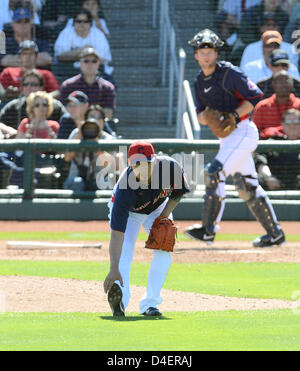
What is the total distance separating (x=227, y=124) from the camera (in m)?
10.1

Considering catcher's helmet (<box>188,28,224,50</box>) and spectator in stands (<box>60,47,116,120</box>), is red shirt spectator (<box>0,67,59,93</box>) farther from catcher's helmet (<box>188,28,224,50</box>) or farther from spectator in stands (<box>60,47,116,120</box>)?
catcher's helmet (<box>188,28,224,50</box>)

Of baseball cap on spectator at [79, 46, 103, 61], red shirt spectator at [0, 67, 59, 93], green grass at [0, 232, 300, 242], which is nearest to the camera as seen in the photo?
green grass at [0, 232, 300, 242]

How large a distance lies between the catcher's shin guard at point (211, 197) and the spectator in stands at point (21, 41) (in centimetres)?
571

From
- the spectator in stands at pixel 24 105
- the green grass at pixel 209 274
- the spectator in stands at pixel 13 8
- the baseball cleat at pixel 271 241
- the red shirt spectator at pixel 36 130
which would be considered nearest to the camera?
the green grass at pixel 209 274

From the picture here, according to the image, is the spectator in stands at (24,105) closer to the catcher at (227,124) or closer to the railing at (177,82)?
the railing at (177,82)

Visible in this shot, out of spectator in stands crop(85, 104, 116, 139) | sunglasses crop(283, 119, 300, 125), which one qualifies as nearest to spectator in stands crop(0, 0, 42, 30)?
spectator in stands crop(85, 104, 116, 139)

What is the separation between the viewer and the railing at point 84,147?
43.2ft

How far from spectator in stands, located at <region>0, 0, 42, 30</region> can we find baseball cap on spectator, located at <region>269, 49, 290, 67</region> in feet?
12.7

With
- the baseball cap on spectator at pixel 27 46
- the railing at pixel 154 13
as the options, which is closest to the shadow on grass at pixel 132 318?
the baseball cap on spectator at pixel 27 46

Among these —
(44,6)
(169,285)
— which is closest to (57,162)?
(44,6)

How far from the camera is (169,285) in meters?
8.38

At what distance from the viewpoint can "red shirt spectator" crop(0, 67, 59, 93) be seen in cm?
1462
